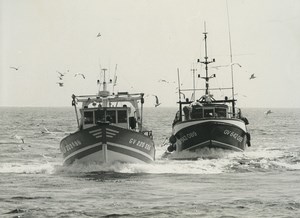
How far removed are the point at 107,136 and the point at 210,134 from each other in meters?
10.2

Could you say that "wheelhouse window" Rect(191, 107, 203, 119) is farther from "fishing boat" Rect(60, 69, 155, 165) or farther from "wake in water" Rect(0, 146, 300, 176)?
"fishing boat" Rect(60, 69, 155, 165)

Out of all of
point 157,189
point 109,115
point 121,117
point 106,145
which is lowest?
point 157,189

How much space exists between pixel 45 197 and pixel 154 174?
7321 millimetres

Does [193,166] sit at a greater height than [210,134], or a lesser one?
lesser

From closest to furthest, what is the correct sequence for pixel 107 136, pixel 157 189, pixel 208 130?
pixel 157 189 → pixel 107 136 → pixel 208 130

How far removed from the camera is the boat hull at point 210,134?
113 ft

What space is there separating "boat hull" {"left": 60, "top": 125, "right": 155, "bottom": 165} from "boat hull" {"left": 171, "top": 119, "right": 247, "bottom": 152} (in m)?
7.83

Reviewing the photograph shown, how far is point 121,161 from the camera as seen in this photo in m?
26.6

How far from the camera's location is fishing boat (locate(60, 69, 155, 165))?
2597 centimetres

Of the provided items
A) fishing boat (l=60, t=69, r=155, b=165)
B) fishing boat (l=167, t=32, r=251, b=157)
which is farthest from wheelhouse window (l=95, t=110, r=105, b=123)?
fishing boat (l=167, t=32, r=251, b=157)

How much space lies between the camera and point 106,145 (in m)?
26.1

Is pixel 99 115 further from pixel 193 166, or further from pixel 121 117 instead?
pixel 193 166

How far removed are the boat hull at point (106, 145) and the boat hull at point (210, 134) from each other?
7832 mm

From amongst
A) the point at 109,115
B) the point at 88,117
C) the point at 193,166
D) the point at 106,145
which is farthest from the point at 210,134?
the point at 106,145
